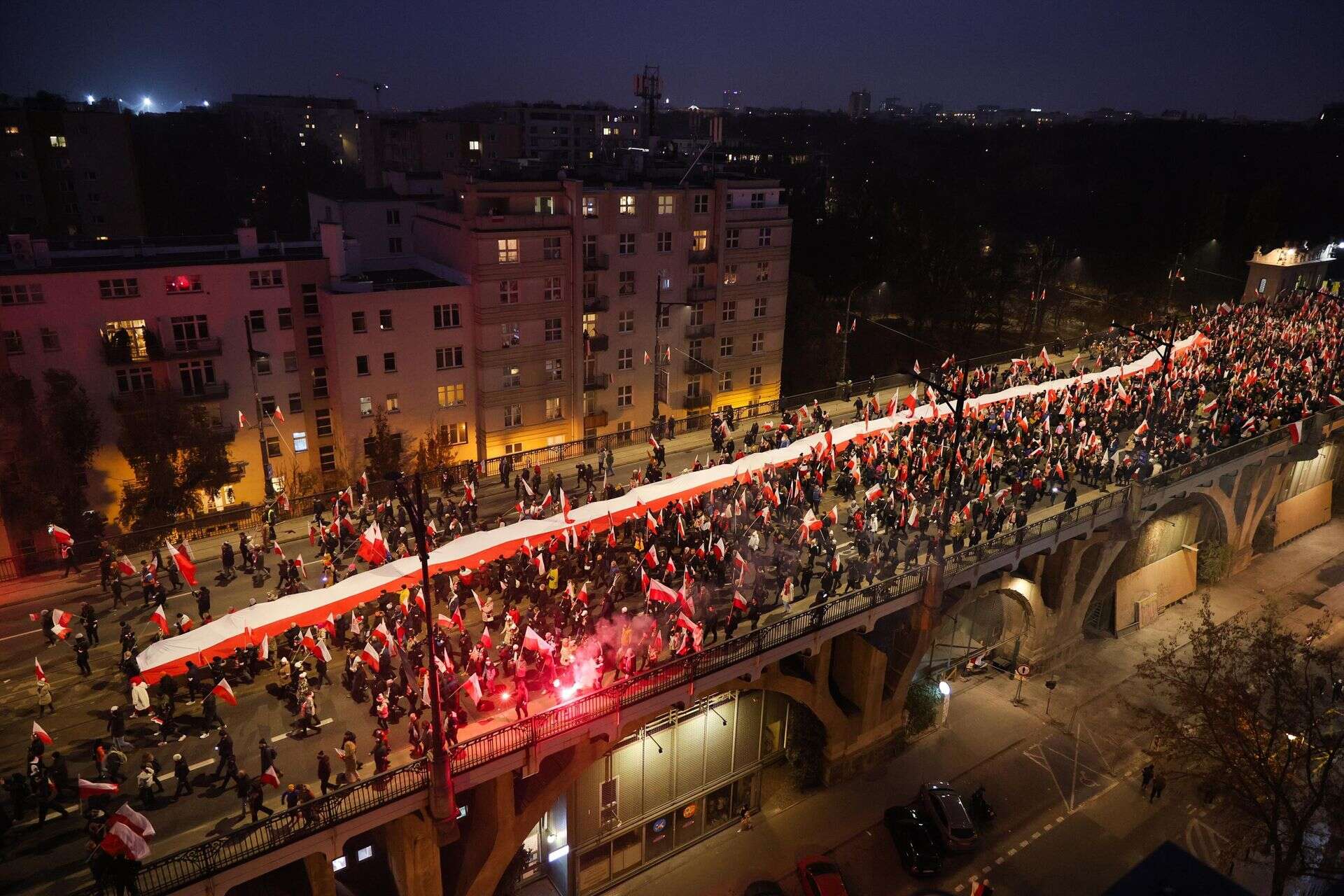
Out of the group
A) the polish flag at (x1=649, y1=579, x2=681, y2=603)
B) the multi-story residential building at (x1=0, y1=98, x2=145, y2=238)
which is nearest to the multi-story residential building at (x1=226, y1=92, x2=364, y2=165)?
the multi-story residential building at (x1=0, y1=98, x2=145, y2=238)

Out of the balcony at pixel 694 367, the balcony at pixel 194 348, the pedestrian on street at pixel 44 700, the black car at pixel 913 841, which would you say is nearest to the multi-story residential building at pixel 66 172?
the balcony at pixel 194 348

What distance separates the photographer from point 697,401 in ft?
172

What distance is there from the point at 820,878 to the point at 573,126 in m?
115

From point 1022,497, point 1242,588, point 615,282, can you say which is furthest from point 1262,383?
point 615,282

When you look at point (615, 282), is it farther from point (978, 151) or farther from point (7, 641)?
point (978, 151)

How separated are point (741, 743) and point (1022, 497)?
47.1 ft

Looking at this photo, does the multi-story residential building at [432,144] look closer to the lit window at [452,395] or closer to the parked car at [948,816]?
the lit window at [452,395]

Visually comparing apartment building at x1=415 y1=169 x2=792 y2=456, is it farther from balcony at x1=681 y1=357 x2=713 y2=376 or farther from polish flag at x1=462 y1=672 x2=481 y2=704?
polish flag at x1=462 y1=672 x2=481 y2=704

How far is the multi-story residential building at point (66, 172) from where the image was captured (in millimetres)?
59062

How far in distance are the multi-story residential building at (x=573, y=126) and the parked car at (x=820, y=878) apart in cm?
10535

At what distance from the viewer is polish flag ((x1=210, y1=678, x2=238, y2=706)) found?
19.2 m

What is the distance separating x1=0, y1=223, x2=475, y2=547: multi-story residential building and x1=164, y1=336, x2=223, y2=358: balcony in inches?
1.8

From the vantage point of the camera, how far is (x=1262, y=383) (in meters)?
45.9

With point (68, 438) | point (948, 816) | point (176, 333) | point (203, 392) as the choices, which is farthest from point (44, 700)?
point (948, 816)
